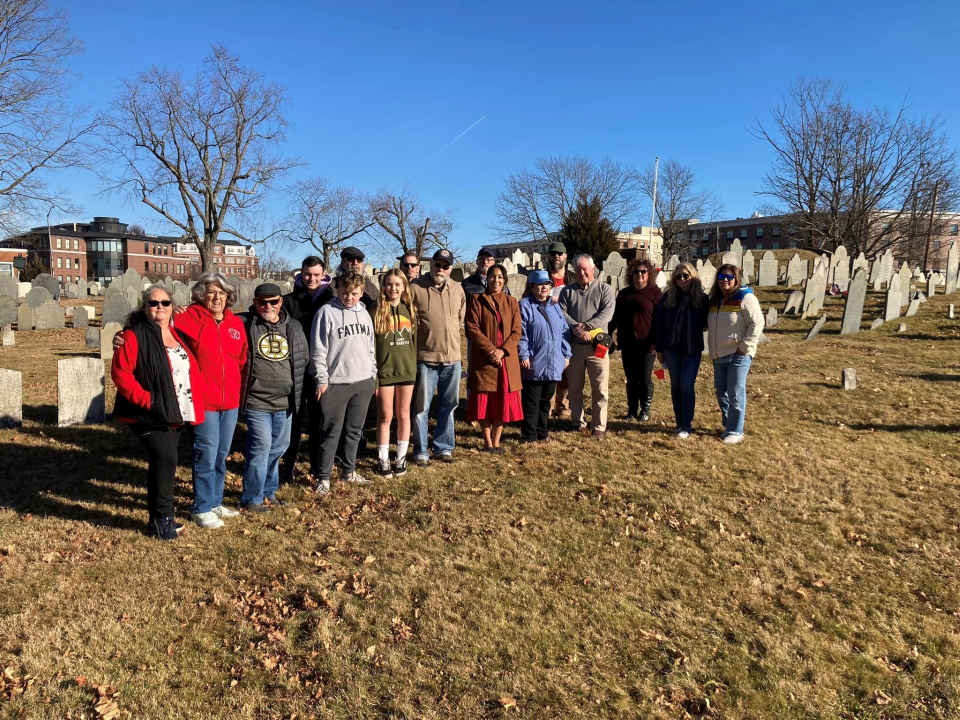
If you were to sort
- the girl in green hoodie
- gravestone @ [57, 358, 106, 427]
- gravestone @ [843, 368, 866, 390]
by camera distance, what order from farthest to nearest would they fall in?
gravestone @ [843, 368, 866, 390] < gravestone @ [57, 358, 106, 427] < the girl in green hoodie

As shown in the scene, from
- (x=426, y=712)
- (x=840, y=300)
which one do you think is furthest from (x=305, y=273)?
(x=840, y=300)

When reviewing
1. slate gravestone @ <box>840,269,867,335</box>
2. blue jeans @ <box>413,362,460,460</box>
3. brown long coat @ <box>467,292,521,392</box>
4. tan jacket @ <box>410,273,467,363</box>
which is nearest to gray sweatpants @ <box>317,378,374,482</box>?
blue jeans @ <box>413,362,460,460</box>

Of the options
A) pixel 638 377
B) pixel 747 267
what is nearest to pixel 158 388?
pixel 638 377

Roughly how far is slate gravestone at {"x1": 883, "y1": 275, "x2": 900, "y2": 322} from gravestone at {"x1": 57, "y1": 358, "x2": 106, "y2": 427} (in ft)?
48.4

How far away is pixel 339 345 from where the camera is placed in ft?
14.7

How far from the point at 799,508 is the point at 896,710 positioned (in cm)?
208

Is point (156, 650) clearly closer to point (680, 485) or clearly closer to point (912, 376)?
point (680, 485)

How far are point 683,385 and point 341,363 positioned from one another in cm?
365

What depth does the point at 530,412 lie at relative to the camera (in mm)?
6008

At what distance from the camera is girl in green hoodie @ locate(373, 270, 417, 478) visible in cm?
484

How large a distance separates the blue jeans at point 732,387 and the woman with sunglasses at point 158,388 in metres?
4.81

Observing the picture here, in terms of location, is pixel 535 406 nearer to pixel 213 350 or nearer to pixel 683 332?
pixel 683 332

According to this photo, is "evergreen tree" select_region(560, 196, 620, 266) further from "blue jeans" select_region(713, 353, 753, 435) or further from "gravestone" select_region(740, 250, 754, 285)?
"blue jeans" select_region(713, 353, 753, 435)

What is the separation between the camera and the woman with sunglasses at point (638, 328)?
6480 millimetres
